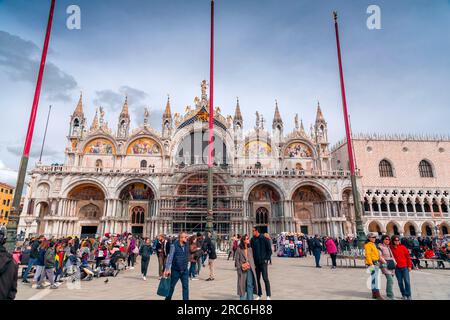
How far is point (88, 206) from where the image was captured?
2897 cm

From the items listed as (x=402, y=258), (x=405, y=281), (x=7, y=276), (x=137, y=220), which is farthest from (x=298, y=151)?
(x=7, y=276)

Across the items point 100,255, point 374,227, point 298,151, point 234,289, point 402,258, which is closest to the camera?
point 402,258

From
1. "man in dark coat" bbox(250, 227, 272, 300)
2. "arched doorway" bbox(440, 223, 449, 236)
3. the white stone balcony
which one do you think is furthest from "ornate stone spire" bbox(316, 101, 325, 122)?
"man in dark coat" bbox(250, 227, 272, 300)

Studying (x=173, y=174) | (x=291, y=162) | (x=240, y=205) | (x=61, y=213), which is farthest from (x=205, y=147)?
(x=61, y=213)

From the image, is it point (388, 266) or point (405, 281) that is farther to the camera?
point (388, 266)

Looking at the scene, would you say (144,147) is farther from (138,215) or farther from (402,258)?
(402,258)

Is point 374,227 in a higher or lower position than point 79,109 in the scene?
lower

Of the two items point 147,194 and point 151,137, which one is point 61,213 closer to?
point 147,194

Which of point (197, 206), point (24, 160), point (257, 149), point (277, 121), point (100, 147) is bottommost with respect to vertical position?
point (197, 206)

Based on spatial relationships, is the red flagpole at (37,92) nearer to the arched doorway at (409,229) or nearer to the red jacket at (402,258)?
the red jacket at (402,258)

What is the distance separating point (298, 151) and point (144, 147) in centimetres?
1824

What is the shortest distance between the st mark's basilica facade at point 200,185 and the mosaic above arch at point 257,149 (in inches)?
4.7

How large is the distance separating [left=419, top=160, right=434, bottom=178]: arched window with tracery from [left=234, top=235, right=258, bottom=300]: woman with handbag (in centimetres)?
3878

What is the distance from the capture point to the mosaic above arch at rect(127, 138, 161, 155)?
30625 millimetres
